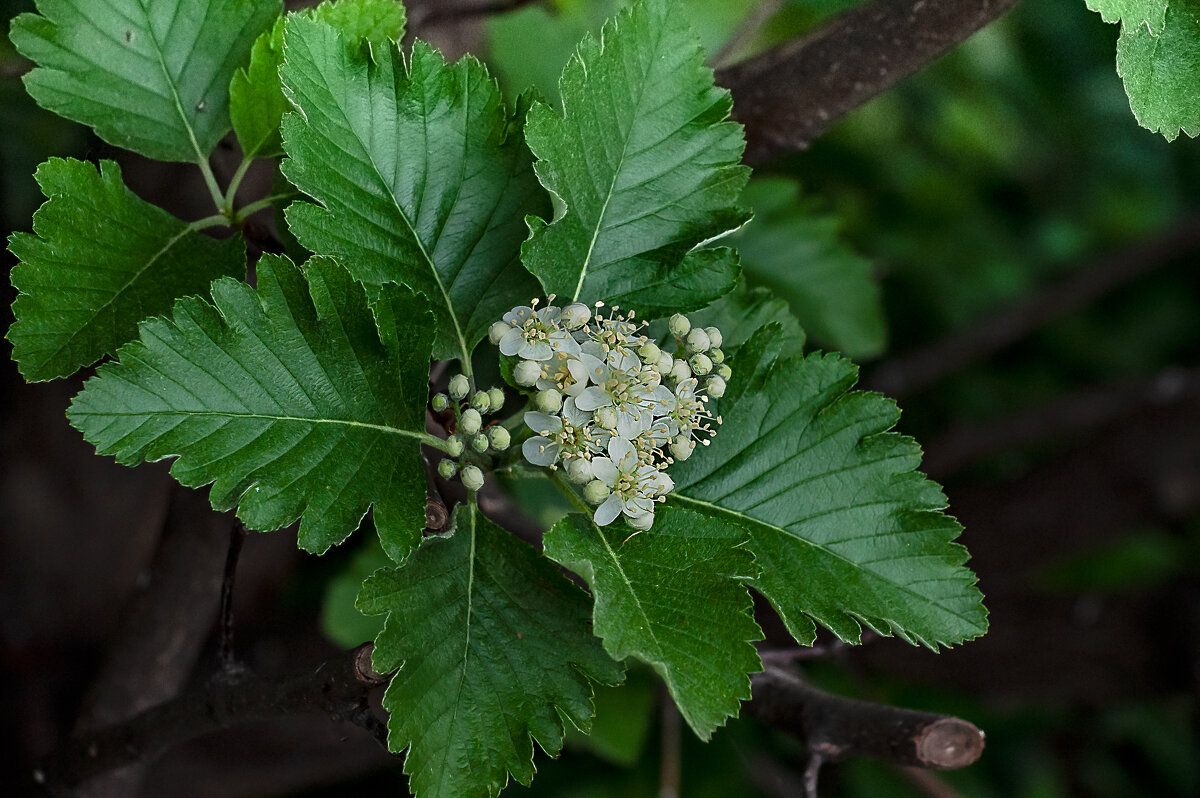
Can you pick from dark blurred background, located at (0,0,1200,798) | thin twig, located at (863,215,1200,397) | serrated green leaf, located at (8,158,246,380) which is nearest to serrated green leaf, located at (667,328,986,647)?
serrated green leaf, located at (8,158,246,380)

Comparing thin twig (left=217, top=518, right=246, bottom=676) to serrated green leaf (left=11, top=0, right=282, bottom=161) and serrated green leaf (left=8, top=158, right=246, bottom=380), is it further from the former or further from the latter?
serrated green leaf (left=11, top=0, right=282, bottom=161)

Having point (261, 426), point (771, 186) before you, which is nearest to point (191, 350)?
point (261, 426)

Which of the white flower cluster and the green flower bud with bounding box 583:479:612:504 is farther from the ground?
the white flower cluster

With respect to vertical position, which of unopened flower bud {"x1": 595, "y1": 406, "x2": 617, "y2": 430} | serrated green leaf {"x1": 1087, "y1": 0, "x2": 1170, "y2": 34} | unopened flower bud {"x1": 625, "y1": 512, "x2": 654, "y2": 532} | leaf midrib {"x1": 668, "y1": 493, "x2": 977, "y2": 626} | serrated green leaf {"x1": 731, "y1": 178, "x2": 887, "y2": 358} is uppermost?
serrated green leaf {"x1": 1087, "y1": 0, "x2": 1170, "y2": 34}

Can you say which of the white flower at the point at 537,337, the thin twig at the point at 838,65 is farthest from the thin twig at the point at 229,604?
the thin twig at the point at 838,65

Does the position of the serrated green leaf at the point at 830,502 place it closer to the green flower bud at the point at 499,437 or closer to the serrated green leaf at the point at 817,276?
the green flower bud at the point at 499,437

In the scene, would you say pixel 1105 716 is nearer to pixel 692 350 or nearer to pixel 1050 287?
pixel 1050 287
